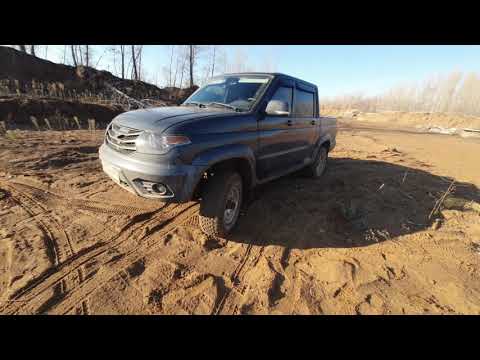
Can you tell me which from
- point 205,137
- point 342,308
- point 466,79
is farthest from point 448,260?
point 466,79

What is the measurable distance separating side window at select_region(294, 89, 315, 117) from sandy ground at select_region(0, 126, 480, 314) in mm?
1444

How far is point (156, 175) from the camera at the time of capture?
2.30 metres

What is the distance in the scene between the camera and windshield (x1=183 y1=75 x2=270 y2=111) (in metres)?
3.31

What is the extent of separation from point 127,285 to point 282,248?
5.57ft

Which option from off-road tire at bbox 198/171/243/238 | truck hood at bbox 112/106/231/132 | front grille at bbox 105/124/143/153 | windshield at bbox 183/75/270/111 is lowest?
off-road tire at bbox 198/171/243/238

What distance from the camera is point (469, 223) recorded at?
12.0 feet

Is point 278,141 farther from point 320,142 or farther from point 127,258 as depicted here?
point 127,258

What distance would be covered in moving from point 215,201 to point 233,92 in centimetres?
172

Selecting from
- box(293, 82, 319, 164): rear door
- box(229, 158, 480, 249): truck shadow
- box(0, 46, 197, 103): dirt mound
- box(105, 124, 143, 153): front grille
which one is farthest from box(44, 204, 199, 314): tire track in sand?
box(0, 46, 197, 103): dirt mound

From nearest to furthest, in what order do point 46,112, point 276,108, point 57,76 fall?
point 276,108
point 46,112
point 57,76

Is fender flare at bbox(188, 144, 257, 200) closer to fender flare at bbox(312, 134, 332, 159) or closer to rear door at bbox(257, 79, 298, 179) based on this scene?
rear door at bbox(257, 79, 298, 179)

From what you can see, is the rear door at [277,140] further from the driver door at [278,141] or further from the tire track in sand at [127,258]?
the tire track in sand at [127,258]

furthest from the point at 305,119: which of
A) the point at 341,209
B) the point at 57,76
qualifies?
the point at 57,76
